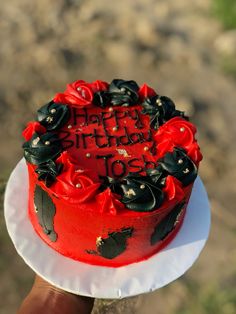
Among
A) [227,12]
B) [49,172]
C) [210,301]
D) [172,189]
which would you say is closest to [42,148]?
[49,172]

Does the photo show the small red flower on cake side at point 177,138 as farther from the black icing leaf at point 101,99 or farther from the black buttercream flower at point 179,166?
the black icing leaf at point 101,99

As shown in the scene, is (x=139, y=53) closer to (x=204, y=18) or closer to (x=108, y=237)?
(x=204, y=18)

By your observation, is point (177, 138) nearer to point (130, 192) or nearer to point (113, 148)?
point (113, 148)

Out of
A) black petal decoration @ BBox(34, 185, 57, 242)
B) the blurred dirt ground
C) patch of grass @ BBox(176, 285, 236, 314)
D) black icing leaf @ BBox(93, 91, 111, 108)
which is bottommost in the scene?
patch of grass @ BBox(176, 285, 236, 314)

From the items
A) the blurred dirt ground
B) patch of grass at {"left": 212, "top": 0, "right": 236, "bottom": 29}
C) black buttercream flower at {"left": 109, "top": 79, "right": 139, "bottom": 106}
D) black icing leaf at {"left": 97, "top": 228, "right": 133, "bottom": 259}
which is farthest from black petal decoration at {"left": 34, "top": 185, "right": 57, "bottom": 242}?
patch of grass at {"left": 212, "top": 0, "right": 236, "bottom": 29}

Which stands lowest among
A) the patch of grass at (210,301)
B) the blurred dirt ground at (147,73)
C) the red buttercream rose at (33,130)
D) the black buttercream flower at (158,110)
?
the patch of grass at (210,301)

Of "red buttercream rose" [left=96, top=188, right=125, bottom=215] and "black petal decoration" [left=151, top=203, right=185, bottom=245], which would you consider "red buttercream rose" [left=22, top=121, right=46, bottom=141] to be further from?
"black petal decoration" [left=151, top=203, right=185, bottom=245]

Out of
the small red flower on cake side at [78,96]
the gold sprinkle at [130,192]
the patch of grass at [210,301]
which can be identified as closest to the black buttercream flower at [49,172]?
the gold sprinkle at [130,192]
